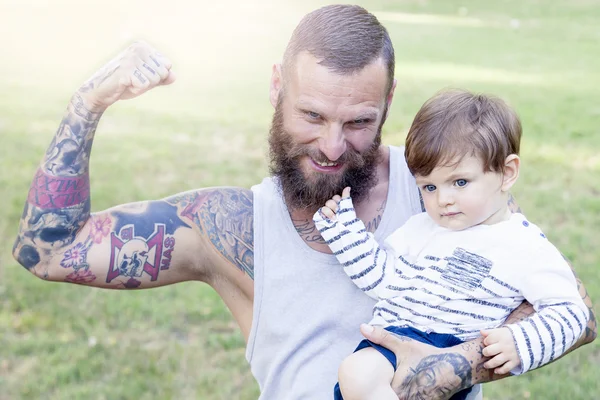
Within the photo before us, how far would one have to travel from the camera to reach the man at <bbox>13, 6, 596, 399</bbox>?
9.91 feet

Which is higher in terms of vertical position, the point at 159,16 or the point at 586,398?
the point at 586,398

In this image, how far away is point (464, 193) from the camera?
276 centimetres

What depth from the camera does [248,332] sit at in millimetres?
3225

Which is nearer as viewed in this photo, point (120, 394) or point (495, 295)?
point (495, 295)

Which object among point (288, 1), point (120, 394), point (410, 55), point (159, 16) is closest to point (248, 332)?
point (120, 394)

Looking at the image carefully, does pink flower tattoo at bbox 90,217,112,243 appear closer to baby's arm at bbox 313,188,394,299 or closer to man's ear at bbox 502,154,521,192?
baby's arm at bbox 313,188,394,299

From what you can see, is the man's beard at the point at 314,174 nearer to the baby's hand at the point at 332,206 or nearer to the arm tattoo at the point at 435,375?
the baby's hand at the point at 332,206

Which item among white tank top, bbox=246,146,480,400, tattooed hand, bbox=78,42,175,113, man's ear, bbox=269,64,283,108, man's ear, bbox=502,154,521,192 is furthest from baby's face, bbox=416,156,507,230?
tattooed hand, bbox=78,42,175,113

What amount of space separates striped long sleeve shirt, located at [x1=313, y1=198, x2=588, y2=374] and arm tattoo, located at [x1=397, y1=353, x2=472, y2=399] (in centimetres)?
12

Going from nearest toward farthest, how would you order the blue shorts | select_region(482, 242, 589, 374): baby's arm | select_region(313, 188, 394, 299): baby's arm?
select_region(482, 242, 589, 374): baby's arm
the blue shorts
select_region(313, 188, 394, 299): baby's arm

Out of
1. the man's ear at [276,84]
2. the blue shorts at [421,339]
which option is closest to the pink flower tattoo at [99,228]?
the man's ear at [276,84]

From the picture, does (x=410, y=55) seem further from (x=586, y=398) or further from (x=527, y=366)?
(x=527, y=366)

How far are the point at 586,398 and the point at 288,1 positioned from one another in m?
24.9

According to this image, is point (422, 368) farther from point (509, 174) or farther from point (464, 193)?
point (509, 174)
